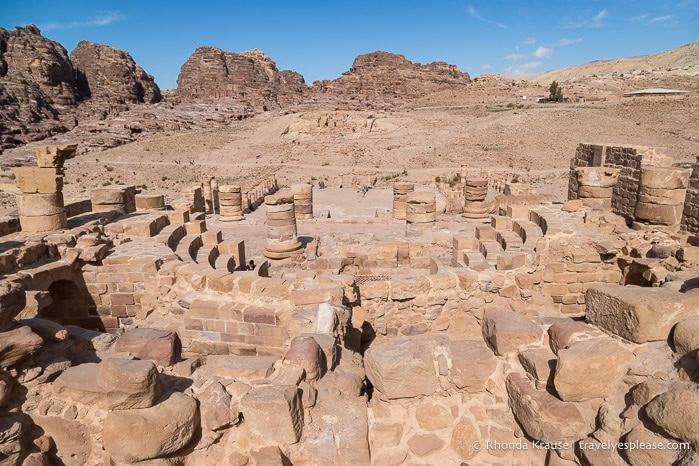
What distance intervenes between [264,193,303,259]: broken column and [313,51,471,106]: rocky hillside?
6932 cm

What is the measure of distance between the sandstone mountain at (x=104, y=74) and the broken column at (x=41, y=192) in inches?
3130

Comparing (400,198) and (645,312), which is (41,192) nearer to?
(645,312)

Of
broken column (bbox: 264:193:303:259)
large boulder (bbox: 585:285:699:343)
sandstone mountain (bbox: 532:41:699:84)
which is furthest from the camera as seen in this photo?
sandstone mountain (bbox: 532:41:699:84)

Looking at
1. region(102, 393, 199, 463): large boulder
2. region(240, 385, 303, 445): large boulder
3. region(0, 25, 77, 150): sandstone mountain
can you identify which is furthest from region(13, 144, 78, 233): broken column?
region(0, 25, 77, 150): sandstone mountain

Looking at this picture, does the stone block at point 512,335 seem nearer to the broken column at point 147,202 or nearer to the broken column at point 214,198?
the broken column at point 147,202

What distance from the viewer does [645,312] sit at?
3.50 metres

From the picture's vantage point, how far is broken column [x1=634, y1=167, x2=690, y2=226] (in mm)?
10117

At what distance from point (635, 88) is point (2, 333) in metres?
82.5

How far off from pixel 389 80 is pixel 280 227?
82.8 meters

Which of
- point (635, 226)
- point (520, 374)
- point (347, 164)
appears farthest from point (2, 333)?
point (347, 164)

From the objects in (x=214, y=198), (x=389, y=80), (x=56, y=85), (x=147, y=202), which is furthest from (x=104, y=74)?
(x=147, y=202)

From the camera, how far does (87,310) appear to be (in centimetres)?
848

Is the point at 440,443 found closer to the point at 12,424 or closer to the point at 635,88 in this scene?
the point at 12,424

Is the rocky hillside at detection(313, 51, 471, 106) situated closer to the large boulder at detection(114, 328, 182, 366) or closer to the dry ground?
the dry ground
